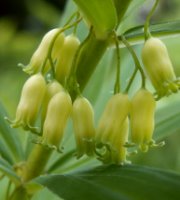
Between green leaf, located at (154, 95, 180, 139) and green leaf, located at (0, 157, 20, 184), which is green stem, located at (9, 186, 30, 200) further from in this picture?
green leaf, located at (154, 95, 180, 139)

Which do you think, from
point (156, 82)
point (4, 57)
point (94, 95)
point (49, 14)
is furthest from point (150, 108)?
point (49, 14)

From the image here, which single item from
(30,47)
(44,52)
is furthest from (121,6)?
(30,47)

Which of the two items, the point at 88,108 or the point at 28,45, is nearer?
the point at 88,108

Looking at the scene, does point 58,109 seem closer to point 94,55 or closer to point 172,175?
point 94,55

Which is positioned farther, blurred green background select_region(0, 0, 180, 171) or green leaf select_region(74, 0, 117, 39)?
blurred green background select_region(0, 0, 180, 171)

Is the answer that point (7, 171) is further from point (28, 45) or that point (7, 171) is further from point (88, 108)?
point (28, 45)

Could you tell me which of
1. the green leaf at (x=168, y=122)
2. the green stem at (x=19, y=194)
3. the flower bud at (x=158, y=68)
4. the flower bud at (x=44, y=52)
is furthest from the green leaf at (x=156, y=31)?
the green stem at (x=19, y=194)

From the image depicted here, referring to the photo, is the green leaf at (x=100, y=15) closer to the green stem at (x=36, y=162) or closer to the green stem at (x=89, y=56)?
the green stem at (x=89, y=56)

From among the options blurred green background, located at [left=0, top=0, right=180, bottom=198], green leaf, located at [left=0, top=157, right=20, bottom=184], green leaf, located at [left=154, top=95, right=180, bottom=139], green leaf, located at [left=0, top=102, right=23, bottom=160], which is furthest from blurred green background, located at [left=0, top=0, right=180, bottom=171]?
green leaf, located at [left=0, top=157, right=20, bottom=184]
